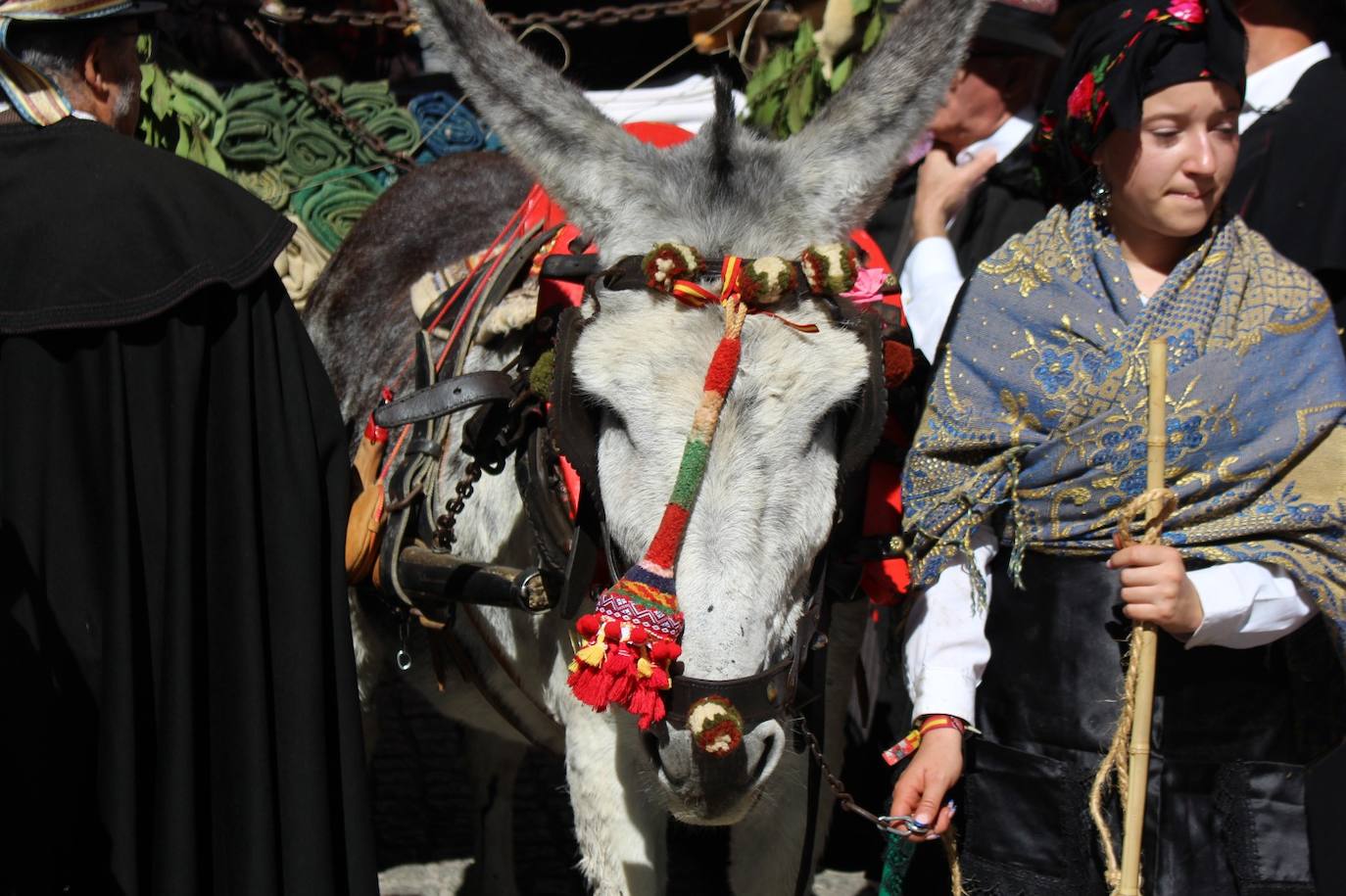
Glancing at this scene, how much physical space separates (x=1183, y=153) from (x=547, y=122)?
1.17 metres

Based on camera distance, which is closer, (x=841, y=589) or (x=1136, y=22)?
(x=1136, y=22)

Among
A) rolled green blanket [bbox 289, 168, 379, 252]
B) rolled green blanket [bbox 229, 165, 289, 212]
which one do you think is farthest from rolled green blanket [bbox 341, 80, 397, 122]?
rolled green blanket [bbox 229, 165, 289, 212]

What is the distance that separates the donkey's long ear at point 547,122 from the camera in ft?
9.00

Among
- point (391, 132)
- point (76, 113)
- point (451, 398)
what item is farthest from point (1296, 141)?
point (391, 132)

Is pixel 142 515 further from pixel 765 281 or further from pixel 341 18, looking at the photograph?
pixel 341 18

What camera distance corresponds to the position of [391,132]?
202 inches

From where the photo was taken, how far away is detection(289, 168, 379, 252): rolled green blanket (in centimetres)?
505

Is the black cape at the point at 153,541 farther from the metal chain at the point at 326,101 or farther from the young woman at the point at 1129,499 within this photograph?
the metal chain at the point at 326,101

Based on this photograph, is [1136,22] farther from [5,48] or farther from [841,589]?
[5,48]

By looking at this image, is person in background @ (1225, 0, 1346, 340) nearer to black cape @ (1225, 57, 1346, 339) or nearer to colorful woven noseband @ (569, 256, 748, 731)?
black cape @ (1225, 57, 1346, 339)

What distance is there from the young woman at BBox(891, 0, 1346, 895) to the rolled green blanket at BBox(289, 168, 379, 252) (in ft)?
9.47

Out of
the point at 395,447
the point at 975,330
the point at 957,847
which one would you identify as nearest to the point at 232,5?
the point at 395,447

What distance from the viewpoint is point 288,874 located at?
258cm

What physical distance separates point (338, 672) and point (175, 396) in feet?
1.97
